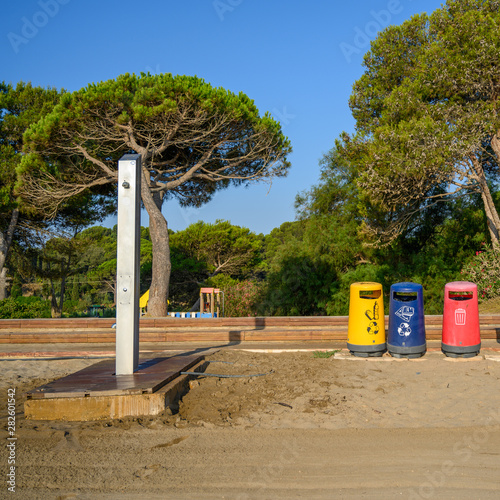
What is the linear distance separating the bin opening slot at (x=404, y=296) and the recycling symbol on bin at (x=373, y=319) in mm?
361

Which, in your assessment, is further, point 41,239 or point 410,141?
point 41,239

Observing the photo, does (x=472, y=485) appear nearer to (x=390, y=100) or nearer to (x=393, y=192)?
(x=393, y=192)

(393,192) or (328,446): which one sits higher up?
(393,192)

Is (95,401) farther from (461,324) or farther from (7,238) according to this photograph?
(7,238)

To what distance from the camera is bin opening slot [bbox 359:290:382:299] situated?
7473mm

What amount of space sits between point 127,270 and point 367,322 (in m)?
3.78

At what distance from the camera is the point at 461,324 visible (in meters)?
7.32

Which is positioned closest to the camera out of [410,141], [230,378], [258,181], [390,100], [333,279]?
[230,378]

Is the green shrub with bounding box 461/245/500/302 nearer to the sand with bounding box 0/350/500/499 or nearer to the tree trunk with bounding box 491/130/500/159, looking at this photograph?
the tree trunk with bounding box 491/130/500/159

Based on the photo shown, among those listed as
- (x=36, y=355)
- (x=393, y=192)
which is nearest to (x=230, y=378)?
(x=36, y=355)

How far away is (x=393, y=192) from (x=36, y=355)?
12328 millimetres

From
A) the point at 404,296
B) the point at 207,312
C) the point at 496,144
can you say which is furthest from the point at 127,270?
the point at 496,144

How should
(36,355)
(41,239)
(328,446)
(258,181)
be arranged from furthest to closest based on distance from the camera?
(41,239), (258,181), (36,355), (328,446)

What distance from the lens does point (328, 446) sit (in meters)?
3.90
